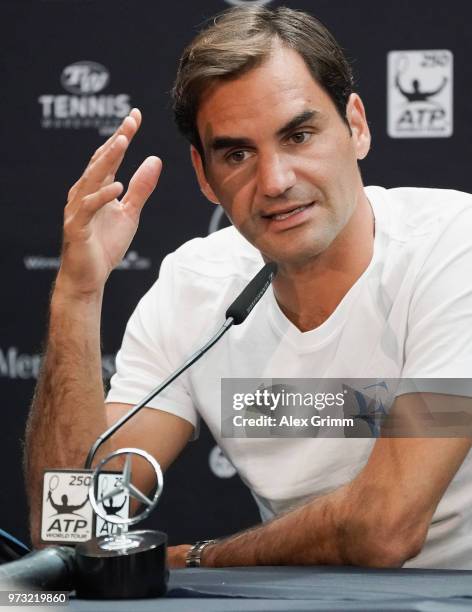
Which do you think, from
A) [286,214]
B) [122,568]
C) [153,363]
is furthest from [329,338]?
[122,568]

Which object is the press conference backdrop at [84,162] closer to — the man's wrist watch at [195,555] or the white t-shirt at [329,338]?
the white t-shirt at [329,338]

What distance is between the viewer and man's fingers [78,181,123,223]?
179 centimetres

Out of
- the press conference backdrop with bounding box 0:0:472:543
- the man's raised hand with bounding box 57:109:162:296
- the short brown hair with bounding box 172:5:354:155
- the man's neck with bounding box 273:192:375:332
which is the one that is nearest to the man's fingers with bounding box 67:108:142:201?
the man's raised hand with bounding box 57:109:162:296

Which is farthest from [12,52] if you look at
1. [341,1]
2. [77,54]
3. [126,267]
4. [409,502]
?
[409,502]

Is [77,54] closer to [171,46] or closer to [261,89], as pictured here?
[171,46]

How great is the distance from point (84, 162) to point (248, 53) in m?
1.08

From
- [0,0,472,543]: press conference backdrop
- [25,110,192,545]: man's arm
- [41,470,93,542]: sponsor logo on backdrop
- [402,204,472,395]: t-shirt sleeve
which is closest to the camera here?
[41,470,93,542]: sponsor logo on backdrop

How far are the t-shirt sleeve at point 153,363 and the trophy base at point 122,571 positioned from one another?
0.87 m

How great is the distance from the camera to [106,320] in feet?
9.23

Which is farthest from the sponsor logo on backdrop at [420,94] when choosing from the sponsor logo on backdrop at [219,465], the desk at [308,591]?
the desk at [308,591]

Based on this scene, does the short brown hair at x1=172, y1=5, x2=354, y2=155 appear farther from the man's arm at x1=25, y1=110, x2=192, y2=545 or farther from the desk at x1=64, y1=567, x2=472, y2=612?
the desk at x1=64, y1=567, x2=472, y2=612

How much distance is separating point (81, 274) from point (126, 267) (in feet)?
2.82

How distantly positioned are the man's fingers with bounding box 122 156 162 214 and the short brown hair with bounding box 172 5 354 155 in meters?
0.09

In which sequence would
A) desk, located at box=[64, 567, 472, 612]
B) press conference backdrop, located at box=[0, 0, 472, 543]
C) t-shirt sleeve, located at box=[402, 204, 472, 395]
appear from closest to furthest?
1. desk, located at box=[64, 567, 472, 612]
2. t-shirt sleeve, located at box=[402, 204, 472, 395]
3. press conference backdrop, located at box=[0, 0, 472, 543]
